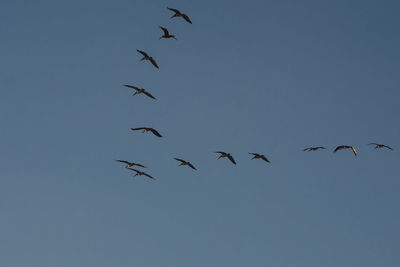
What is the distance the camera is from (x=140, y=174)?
108m

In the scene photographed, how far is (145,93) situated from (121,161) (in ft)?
42.2

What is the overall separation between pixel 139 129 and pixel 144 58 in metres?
12.3

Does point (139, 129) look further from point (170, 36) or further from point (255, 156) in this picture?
point (255, 156)

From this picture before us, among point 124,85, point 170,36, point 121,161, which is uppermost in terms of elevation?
point 170,36

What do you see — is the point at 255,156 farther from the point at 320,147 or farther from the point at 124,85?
the point at 124,85

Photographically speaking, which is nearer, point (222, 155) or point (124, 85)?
point (124, 85)

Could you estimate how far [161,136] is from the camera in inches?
3489

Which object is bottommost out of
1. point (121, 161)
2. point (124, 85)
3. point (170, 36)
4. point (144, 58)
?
point (121, 161)

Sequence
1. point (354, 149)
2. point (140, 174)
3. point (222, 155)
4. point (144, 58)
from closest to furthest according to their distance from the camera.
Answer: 1. point (354, 149)
2. point (144, 58)
3. point (222, 155)
4. point (140, 174)

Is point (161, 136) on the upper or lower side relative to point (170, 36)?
lower

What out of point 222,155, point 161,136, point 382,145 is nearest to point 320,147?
point 382,145

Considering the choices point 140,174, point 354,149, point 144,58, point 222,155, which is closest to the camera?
point 354,149

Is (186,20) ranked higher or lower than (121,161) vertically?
higher

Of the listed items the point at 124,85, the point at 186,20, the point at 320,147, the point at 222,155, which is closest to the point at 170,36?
the point at 186,20
